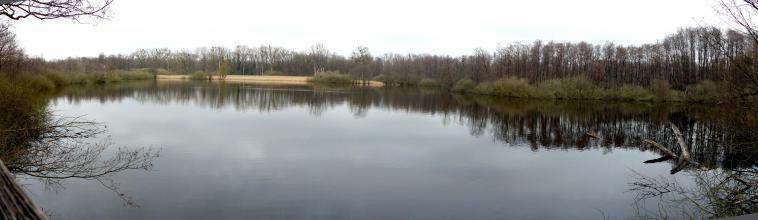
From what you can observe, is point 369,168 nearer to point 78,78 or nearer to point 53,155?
point 53,155

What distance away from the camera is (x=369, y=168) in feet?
42.1

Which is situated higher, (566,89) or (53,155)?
(566,89)

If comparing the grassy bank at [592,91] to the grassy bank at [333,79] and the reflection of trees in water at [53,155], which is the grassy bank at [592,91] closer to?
the grassy bank at [333,79]

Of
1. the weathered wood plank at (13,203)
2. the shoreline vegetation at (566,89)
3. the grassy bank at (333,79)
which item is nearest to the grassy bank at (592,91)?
the shoreline vegetation at (566,89)

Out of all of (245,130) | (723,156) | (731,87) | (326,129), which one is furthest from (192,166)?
(723,156)

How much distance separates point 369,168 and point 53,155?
6.93 m

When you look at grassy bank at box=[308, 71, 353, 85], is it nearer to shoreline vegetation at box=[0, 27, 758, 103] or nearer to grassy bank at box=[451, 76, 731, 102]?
shoreline vegetation at box=[0, 27, 758, 103]

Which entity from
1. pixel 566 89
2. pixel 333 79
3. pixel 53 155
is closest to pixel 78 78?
pixel 333 79

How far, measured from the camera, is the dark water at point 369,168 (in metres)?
9.15

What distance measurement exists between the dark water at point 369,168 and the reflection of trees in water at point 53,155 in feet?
0.91

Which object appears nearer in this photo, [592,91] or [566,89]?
[592,91]

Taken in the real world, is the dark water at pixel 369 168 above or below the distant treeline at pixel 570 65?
below

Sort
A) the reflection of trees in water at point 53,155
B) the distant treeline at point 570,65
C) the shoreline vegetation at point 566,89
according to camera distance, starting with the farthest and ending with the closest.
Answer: the distant treeline at point 570,65
the shoreline vegetation at point 566,89
the reflection of trees in water at point 53,155

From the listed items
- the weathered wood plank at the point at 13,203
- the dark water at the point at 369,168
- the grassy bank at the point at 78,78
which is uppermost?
the grassy bank at the point at 78,78
